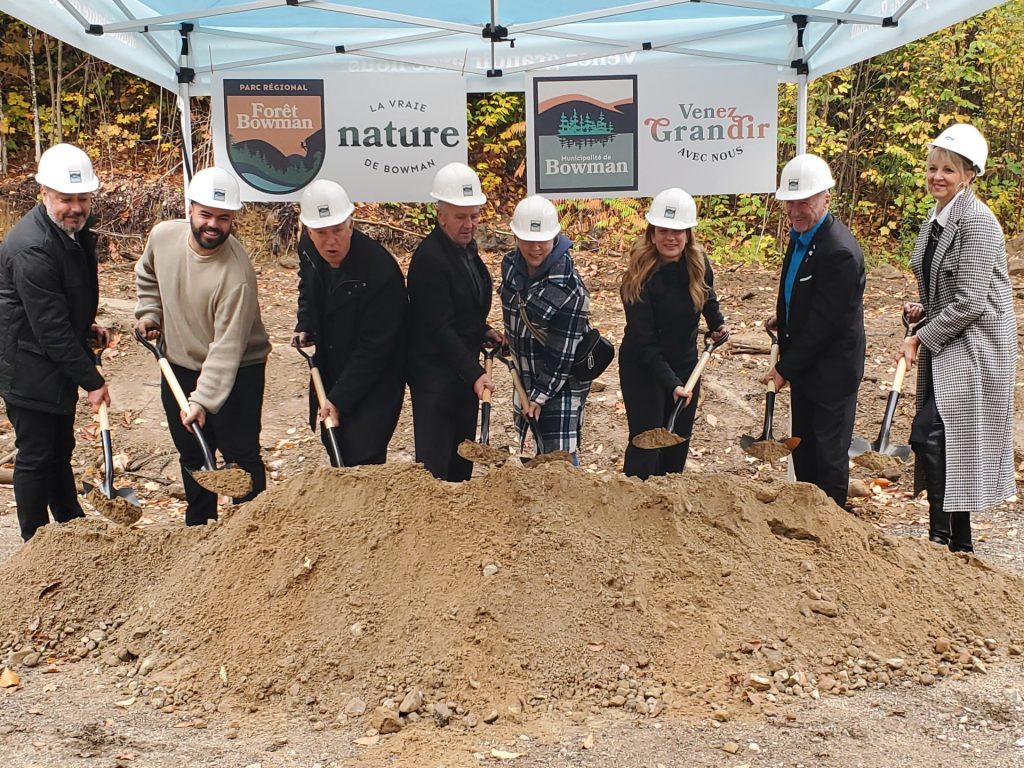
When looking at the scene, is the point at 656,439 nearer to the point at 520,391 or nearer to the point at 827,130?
the point at 520,391

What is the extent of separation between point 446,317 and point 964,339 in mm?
2235

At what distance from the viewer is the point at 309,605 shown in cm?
375

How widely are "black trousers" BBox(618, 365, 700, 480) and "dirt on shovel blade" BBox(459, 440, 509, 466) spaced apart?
0.78 metres

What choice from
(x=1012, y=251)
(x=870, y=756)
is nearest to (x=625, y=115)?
(x=870, y=756)

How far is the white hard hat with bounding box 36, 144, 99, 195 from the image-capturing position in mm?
4348

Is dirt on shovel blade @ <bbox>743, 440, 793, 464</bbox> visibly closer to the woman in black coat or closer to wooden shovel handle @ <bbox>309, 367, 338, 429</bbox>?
the woman in black coat

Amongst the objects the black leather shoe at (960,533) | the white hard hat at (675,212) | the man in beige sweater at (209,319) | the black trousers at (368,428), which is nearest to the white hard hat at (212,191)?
the man in beige sweater at (209,319)

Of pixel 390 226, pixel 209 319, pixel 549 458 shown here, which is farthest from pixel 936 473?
pixel 390 226

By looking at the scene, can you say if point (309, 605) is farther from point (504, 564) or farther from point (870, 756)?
point (870, 756)

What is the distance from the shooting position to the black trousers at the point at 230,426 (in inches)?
185

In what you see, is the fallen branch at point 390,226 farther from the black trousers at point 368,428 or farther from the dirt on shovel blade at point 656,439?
the dirt on shovel blade at point 656,439

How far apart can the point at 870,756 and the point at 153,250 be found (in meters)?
3.46

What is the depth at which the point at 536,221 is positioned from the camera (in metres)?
4.71

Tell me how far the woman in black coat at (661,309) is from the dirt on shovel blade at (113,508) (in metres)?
2.32
